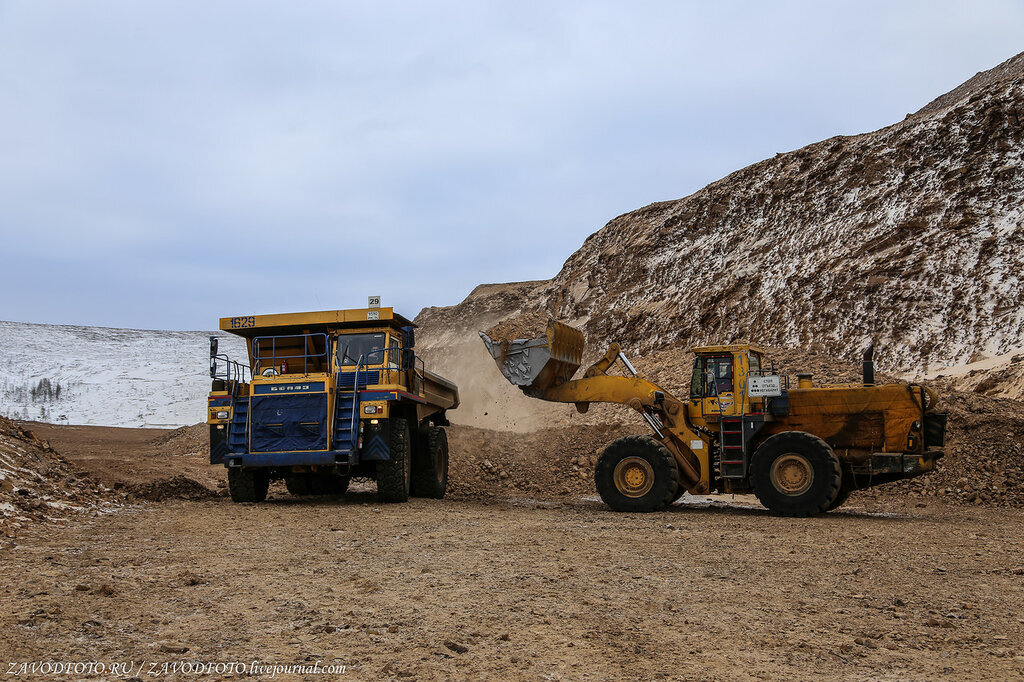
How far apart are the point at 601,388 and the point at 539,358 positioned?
3.66 feet

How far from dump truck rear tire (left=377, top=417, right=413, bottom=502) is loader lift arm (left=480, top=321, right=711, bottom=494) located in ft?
6.84

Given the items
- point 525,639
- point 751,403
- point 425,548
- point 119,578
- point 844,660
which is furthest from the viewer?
point 751,403

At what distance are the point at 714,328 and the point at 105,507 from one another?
20.7 m

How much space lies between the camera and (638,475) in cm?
1307

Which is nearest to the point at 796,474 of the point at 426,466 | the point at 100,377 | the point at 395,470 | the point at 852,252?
the point at 395,470

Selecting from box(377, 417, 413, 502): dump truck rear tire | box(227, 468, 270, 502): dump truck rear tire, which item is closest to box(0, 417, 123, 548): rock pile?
box(227, 468, 270, 502): dump truck rear tire

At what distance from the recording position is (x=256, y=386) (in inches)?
521

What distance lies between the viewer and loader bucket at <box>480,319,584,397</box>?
46.1 feet

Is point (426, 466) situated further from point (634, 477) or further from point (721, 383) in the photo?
point (721, 383)

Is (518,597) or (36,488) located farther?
(36,488)

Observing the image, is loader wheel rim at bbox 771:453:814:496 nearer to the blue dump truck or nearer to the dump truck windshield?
the blue dump truck

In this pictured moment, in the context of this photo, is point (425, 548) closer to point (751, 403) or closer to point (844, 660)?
point (844, 660)

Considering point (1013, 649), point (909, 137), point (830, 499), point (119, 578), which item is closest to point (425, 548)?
point (119, 578)

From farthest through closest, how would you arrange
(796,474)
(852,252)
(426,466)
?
(852,252)
(426,466)
(796,474)
